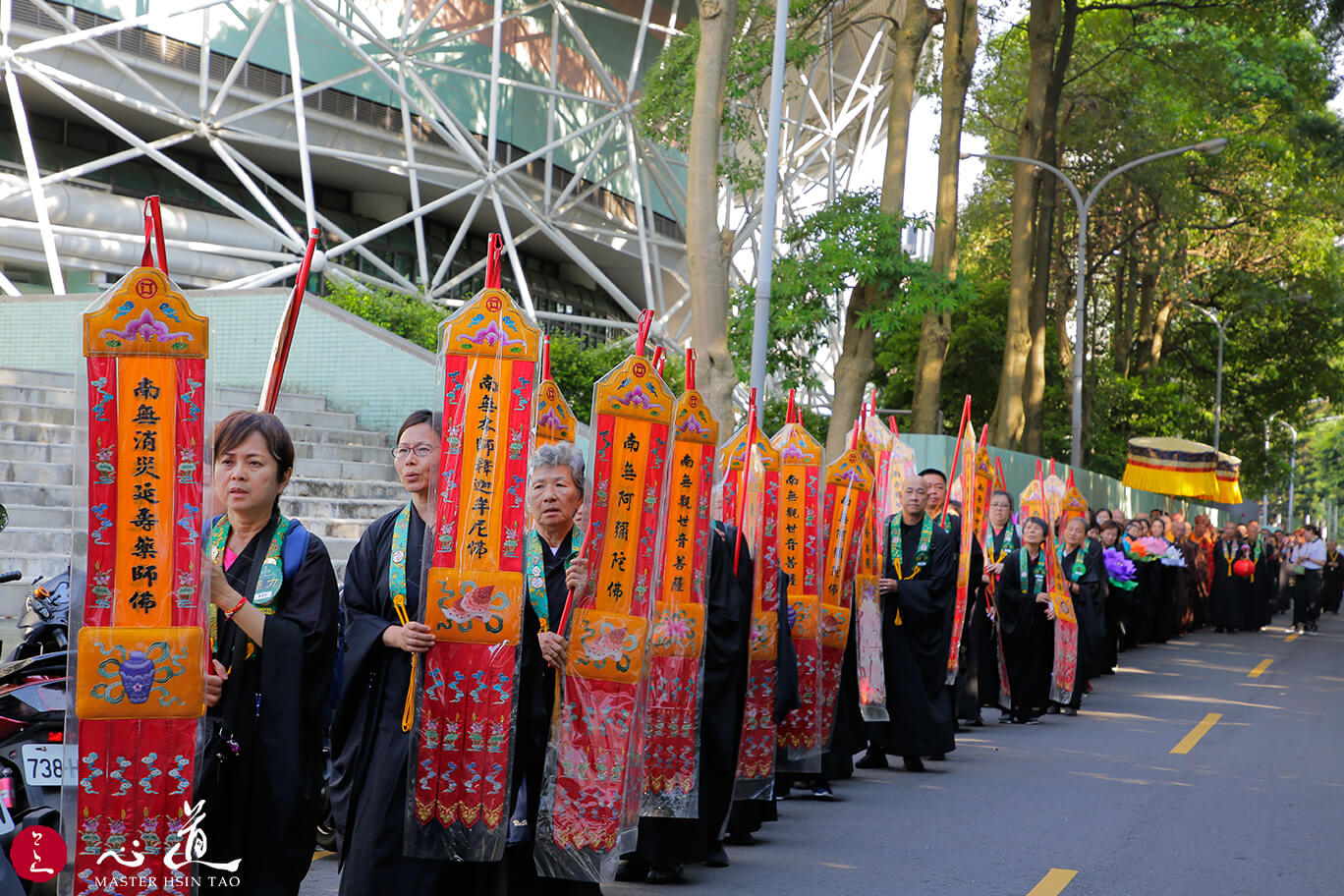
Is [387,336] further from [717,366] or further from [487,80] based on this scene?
[487,80]

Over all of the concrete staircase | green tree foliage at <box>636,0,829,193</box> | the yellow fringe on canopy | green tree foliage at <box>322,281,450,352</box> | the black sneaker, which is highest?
green tree foliage at <box>636,0,829,193</box>

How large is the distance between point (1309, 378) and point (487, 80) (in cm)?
2395

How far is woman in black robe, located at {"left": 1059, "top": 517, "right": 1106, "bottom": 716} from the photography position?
14.1m

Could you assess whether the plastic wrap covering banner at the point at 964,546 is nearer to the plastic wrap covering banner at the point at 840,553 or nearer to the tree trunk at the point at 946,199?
the plastic wrap covering banner at the point at 840,553

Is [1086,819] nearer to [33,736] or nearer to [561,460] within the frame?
[561,460]

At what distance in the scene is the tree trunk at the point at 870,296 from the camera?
18.7 metres

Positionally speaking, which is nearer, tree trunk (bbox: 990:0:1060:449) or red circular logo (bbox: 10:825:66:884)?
red circular logo (bbox: 10:825:66:884)

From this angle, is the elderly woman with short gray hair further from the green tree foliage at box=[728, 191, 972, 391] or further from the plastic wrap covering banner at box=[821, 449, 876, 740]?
the green tree foliage at box=[728, 191, 972, 391]

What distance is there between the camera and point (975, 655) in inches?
478

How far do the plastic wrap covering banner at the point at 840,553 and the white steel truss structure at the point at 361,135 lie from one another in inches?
566

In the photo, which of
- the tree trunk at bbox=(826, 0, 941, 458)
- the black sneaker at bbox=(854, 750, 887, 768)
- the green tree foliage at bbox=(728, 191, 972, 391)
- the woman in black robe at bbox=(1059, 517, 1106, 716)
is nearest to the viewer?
the black sneaker at bbox=(854, 750, 887, 768)

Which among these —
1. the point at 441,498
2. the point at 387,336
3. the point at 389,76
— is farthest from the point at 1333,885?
A: the point at 389,76

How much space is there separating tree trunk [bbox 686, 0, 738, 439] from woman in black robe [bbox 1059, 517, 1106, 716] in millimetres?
3704

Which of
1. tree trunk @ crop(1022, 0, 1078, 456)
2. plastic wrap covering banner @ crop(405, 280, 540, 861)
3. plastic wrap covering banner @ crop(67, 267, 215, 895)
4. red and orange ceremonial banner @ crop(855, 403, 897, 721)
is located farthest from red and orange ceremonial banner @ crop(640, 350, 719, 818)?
tree trunk @ crop(1022, 0, 1078, 456)
